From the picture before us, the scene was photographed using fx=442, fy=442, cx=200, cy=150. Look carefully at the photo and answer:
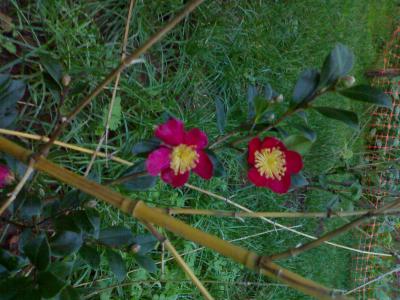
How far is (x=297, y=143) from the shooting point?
94cm

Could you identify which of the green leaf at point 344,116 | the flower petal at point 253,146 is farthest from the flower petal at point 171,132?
the green leaf at point 344,116

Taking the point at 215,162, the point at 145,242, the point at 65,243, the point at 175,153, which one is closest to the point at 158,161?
the point at 175,153

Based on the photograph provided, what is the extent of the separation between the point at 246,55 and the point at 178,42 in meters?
0.40

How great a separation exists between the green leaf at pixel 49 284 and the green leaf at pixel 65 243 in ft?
0.38

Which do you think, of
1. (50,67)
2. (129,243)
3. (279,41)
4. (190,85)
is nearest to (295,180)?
(129,243)

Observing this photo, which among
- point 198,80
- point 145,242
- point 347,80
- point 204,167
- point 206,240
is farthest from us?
point 198,80

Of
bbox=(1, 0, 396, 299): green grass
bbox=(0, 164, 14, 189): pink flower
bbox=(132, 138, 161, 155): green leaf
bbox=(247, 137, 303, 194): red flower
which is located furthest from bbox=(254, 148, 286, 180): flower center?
bbox=(0, 164, 14, 189): pink flower

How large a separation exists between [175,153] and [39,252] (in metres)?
0.31

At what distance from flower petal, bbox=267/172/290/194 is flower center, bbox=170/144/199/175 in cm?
18

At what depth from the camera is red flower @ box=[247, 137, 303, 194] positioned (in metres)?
0.91

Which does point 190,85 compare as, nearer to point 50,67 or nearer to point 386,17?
point 50,67

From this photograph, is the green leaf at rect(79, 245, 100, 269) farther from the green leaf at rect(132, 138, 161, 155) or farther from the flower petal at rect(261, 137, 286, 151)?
the flower petal at rect(261, 137, 286, 151)

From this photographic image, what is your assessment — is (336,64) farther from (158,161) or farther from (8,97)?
(8,97)

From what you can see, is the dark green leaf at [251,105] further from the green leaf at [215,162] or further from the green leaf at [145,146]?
the green leaf at [145,146]
